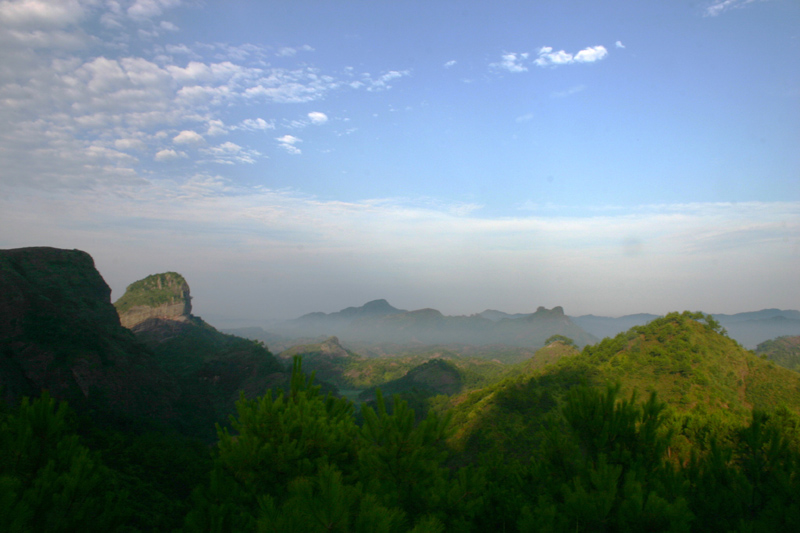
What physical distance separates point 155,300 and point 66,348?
191 feet

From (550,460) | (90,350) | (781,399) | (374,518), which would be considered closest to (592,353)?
(781,399)

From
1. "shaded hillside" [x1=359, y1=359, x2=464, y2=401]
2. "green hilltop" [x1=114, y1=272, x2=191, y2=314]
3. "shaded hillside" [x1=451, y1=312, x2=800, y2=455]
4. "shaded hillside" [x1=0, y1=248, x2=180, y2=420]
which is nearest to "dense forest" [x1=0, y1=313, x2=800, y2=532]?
"shaded hillside" [x1=451, y1=312, x2=800, y2=455]

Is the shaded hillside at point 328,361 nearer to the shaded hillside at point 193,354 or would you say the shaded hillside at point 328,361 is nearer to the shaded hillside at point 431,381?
the shaded hillside at point 431,381

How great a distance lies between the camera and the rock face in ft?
304

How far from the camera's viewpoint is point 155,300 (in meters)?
96.1

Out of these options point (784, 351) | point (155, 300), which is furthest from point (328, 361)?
point (784, 351)

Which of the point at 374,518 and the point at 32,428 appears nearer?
the point at 374,518

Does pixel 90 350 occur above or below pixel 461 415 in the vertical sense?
above

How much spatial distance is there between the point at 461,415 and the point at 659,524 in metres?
43.3

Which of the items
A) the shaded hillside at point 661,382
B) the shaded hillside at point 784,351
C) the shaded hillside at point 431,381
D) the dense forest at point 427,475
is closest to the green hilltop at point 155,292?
the shaded hillside at point 431,381

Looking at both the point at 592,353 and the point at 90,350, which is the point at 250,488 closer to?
the point at 90,350

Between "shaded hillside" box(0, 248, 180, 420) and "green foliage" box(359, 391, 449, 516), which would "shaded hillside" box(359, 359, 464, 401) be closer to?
"shaded hillside" box(0, 248, 180, 420)

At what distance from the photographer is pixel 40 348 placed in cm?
4116

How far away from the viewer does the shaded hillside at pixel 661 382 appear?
120 ft
